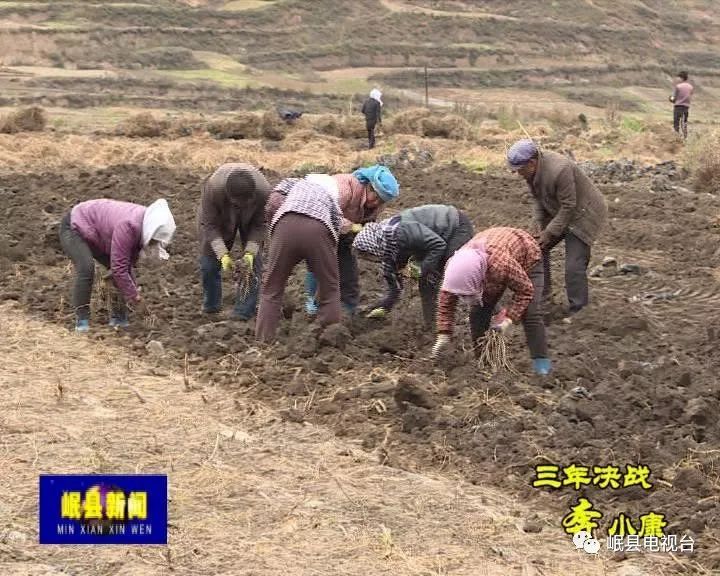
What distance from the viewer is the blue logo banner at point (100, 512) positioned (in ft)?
15.8

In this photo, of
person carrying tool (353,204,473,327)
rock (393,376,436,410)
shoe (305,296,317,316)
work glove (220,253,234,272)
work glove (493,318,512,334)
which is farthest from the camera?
shoe (305,296,317,316)

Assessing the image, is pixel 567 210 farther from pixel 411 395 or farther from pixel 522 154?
pixel 411 395

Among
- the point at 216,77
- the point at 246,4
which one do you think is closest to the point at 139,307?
the point at 216,77

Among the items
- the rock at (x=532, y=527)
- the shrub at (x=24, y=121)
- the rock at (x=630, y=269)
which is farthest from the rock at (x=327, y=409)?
the shrub at (x=24, y=121)

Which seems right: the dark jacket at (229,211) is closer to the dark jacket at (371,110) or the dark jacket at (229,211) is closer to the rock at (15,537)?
the rock at (15,537)

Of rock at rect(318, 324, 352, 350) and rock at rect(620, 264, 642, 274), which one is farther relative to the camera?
rock at rect(620, 264, 642, 274)

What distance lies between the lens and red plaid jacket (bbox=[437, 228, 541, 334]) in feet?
22.6

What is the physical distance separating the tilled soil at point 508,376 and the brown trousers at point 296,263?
159 mm

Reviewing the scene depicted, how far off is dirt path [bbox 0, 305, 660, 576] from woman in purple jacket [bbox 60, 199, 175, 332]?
2.64 ft

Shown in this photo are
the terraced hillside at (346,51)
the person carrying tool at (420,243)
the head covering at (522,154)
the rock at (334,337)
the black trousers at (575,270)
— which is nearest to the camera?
the person carrying tool at (420,243)

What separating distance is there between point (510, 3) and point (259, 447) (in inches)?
2167

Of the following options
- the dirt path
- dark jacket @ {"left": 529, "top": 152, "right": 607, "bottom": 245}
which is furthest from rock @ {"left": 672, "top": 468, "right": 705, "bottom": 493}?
dark jacket @ {"left": 529, "top": 152, "right": 607, "bottom": 245}

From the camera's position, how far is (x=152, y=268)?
1072 cm

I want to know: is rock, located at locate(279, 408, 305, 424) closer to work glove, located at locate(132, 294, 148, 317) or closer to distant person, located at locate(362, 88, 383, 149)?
work glove, located at locate(132, 294, 148, 317)
